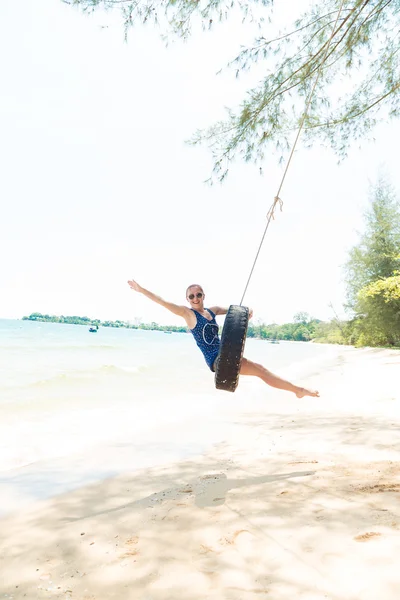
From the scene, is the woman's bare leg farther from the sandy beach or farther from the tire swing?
the sandy beach

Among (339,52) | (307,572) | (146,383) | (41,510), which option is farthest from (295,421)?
(146,383)

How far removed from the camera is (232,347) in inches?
138

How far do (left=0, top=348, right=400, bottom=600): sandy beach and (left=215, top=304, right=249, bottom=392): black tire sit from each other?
30.5 inches

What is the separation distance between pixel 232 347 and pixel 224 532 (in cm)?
145

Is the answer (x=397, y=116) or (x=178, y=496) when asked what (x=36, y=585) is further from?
(x=397, y=116)

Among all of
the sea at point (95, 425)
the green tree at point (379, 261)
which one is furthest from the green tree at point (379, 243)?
the sea at point (95, 425)

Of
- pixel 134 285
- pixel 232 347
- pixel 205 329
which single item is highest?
pixel 134 285

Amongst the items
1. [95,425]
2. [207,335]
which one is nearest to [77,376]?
[95,425]

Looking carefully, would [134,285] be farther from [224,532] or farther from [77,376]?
[77,376]

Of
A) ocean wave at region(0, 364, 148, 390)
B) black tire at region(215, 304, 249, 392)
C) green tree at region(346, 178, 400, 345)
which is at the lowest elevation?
ocean wave at region(0, 364, 148, 390)

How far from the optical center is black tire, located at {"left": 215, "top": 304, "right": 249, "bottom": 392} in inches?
138

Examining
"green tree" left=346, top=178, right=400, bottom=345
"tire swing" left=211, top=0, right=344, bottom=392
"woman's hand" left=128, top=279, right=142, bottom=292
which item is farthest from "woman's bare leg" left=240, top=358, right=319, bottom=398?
"green tree" left=346, top=178, right=400, bottom=345

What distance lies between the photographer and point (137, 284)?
12.6 ft

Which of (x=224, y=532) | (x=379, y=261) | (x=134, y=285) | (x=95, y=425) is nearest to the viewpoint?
(x=224, y=532)
